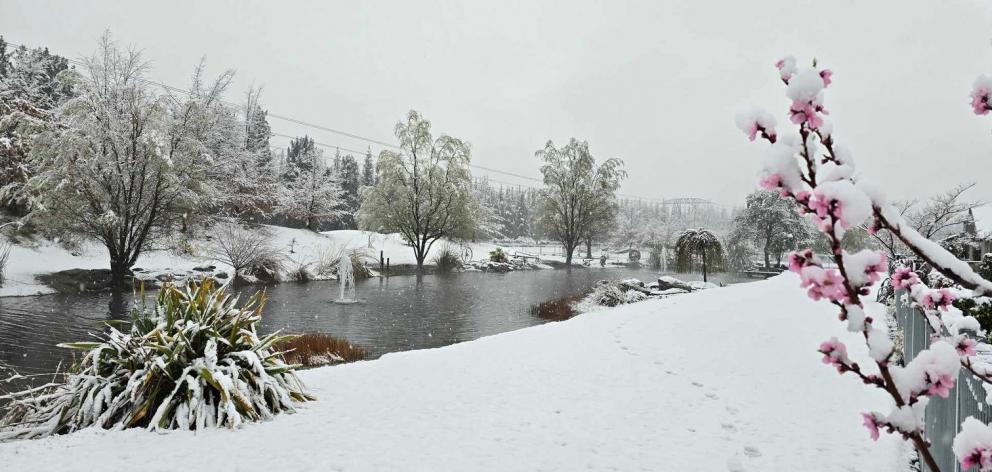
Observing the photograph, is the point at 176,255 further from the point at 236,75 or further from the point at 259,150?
the point at 259,150

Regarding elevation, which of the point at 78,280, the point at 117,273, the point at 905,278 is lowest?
the point at 78,280

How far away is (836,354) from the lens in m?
1.23

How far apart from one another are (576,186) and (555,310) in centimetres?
2252

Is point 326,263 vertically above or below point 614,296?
above

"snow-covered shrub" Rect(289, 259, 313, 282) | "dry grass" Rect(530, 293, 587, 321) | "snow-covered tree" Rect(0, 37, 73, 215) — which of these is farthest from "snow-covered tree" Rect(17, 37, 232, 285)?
"dry grass" Rect(530, 293, 587, 321)

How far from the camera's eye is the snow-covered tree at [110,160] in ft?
46.3

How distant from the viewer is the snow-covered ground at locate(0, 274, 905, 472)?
323 centimetres

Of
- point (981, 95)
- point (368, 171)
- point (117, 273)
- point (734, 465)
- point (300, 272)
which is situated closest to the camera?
point (981, 95)

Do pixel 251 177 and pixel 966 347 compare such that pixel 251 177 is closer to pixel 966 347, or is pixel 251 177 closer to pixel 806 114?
pixel 806 114

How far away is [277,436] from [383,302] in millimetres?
11726

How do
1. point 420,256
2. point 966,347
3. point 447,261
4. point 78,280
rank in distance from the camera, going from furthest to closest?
point 447,261 < point 420,256 < point 78,280 < point 966,347

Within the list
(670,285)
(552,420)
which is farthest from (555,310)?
(552,420)

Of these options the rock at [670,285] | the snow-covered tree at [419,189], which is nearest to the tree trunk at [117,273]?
the snow-covered tree at [419,189]

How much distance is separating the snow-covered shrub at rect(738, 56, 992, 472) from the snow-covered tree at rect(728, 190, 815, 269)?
38.2 m
